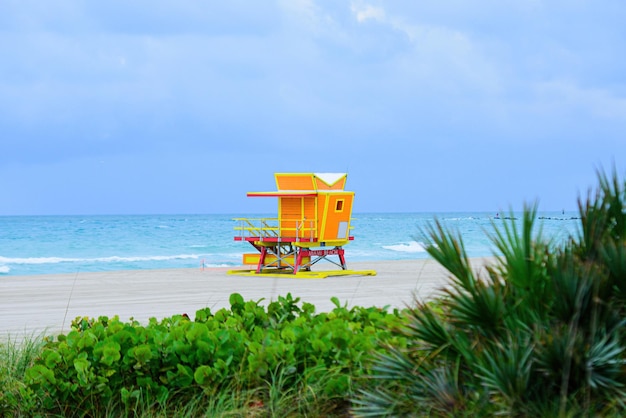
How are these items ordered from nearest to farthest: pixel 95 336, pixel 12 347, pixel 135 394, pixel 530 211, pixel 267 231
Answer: pixel 530 211 < pixel 135 394 < pixel 95 336 < pixel 12 347 < pixel 267 231

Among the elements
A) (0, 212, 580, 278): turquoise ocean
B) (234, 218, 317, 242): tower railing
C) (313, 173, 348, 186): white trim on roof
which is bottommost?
(0, 212, 580, 278): turquoise ocean

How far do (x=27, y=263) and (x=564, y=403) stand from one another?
46746 millimetres

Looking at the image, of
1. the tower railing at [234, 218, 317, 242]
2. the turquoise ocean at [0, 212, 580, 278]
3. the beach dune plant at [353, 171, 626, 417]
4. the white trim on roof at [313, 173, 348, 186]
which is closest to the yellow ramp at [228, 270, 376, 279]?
the tower railing at [234, 218, 317, 242]

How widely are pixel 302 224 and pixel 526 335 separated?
700 inches

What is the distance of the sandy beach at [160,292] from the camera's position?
13305 mm

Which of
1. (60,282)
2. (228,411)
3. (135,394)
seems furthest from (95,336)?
(60,282)

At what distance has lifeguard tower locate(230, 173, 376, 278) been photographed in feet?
71.9

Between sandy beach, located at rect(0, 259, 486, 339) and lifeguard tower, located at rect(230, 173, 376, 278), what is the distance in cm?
113

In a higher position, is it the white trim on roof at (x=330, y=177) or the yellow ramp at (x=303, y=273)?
the white trim on roof at (x=330, y=177)

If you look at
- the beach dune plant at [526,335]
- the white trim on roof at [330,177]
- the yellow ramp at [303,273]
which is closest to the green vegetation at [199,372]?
the beach dune plant at [526,335]

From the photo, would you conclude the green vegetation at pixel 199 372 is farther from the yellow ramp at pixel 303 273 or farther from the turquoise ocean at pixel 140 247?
the turquoise ocean at pixel 140 247

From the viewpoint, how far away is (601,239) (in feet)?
14.3

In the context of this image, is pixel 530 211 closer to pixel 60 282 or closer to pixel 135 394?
pixel 135 394

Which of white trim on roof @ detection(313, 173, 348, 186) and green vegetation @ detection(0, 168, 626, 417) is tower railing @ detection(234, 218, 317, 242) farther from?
green vegetation @ detection(0, 168, 626, 417)
